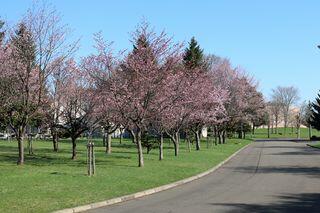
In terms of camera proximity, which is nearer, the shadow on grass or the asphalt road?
the shadow on grass

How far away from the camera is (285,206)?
13336mm

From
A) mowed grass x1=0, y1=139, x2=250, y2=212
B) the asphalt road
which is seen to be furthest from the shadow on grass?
mowed grass x1=0, y1=139, x2=250, y2=212

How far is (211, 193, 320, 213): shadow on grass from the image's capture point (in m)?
12.6

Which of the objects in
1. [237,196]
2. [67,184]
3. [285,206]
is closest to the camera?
[285,206]

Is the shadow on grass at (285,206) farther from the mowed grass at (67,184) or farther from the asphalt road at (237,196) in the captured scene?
the mowed grass at (67,184)

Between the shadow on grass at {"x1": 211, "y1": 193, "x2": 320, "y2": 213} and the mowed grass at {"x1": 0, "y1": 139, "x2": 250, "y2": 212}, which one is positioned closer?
the shadow on grass at {"x1": 211, "y1": 193, "x2": 320, "y2": 213}

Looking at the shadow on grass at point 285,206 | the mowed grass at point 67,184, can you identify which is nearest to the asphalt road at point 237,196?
the shadow on grass at point 285,206

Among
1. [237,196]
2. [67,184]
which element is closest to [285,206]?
[237,196]

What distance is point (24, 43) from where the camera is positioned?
25031 millimetres

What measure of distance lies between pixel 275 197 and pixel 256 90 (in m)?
70.9

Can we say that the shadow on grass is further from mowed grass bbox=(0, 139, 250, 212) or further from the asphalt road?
mowed grass bbox=(0, 139, 250, 212)

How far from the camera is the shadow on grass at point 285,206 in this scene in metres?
12.6

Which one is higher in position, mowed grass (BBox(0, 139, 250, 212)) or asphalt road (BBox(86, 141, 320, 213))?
mowed grass (BBox(0, 139, 250, 212))

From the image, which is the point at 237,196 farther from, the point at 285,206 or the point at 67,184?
the point at 67,184
